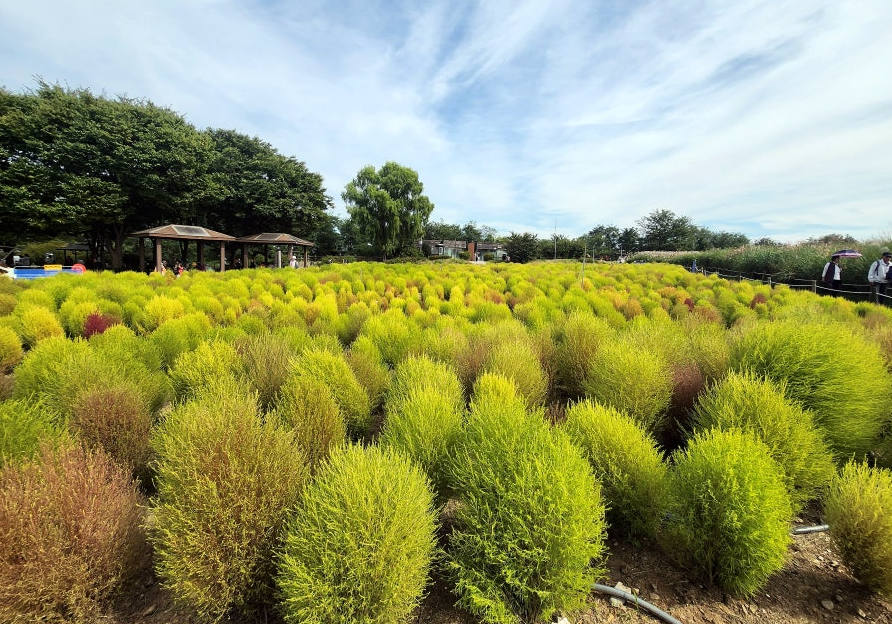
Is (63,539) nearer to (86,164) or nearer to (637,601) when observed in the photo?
(637,601)

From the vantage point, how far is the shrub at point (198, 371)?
12.3 feet

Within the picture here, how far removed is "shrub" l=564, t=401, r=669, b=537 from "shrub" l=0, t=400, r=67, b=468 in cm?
351

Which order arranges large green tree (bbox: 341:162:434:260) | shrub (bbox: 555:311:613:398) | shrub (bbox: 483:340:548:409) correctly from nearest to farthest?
shrub (bbox: 483:340:548:409) < shrub (bbox: 555:311:613:398) < large green tree (bbox: 341:162:434:260)

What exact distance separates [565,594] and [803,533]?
7.08 ft

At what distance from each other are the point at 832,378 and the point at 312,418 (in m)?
4.32

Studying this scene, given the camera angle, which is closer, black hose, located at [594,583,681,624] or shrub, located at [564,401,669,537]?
black hose, located at [594,583,681,624]

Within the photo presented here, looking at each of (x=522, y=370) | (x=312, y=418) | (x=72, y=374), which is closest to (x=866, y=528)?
(x=522, y=370)

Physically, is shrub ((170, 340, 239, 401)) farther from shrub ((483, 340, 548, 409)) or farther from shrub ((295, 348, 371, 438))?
shrub ((483, 340, 548, 409))

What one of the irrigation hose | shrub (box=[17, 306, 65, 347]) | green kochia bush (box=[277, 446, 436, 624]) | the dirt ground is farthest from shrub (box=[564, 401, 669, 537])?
shrub (box=[17, 306, 65, 347])

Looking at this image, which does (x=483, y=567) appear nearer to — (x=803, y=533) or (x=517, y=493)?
(x=517, y=493)

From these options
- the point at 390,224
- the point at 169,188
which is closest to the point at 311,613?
the point at 169,188

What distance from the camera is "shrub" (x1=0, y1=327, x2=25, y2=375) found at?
5.50 metres

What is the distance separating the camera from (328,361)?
3688 millimetres

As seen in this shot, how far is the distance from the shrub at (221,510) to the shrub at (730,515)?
93.3 inches
